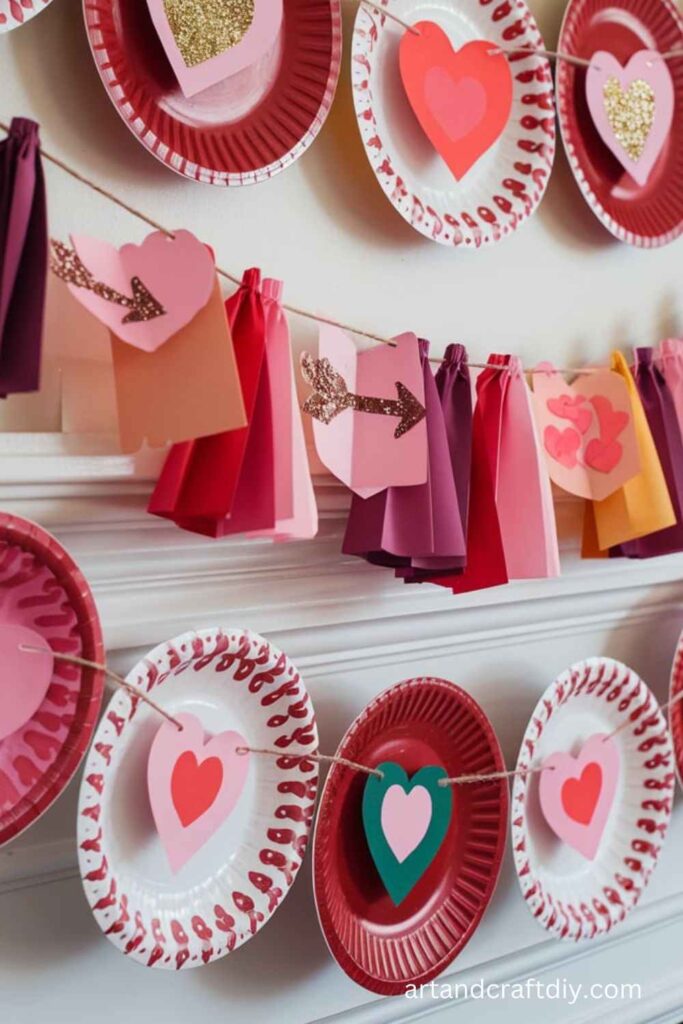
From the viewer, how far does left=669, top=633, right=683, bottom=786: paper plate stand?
1181mm

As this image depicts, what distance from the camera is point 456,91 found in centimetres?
95

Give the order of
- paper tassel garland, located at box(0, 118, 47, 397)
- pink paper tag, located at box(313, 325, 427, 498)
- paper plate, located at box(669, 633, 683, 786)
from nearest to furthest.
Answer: paper tassel garland, located at box(0, 118, 47, 397) → pink paper tag, located at box(313, 325, 427, 498) → paper plate, located at box(669, 633, 683, 786)

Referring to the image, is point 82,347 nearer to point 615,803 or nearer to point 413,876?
point 413,876

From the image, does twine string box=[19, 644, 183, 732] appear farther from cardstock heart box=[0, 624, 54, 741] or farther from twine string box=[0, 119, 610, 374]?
twine string box=[0, 119, 610, 374]

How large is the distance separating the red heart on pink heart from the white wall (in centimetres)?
10

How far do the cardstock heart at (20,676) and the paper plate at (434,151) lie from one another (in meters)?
0.52

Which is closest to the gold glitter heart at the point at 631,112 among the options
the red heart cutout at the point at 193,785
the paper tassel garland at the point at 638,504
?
the paper tassel garland at the point at 638,504

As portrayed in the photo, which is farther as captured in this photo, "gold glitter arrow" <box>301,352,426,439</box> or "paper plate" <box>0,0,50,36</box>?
"gold glitter arrow" <box>301,352,426,439</box>

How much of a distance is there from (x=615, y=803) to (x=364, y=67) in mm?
862

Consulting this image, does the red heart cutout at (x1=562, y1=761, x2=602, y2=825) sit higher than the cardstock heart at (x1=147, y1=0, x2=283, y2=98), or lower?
lower

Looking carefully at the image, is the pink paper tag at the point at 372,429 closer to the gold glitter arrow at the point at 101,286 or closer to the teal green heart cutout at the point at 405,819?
the gold glitter arrow at the point at 101,286

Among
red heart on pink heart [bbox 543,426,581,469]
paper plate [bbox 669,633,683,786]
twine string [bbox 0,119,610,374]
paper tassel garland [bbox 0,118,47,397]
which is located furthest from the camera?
paper plate [bbox 669,633,683,786]

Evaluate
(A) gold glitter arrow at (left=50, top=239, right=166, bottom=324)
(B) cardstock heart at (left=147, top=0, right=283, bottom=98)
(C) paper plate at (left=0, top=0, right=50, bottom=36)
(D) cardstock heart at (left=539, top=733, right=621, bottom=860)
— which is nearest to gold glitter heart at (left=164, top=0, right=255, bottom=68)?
(B) cardstock heart at (left=147, top=0, right=283, bottom=98)

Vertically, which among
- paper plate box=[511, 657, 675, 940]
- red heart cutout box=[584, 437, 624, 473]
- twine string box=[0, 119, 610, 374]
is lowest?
paper plate box=[511, 657, 675, 940]
